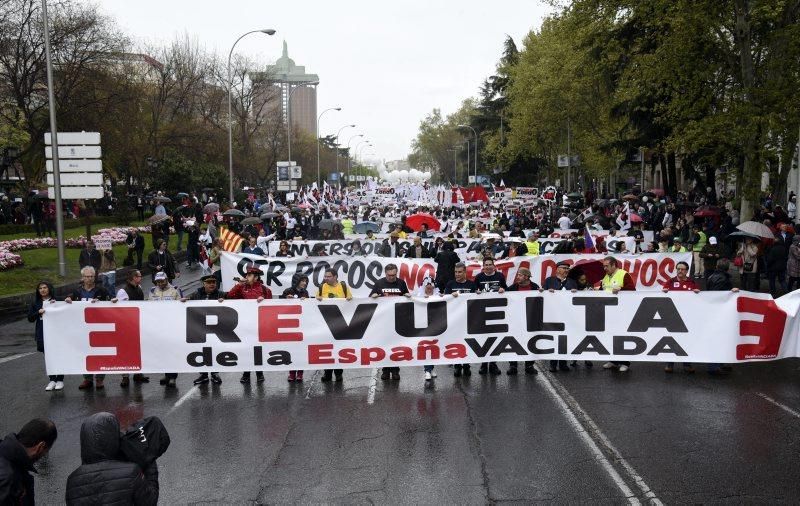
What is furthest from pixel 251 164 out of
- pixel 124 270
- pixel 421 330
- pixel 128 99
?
pixel 421 330

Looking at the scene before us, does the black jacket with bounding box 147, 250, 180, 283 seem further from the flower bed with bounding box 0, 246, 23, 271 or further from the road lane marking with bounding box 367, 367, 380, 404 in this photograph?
the road lane marking with bounding box 367, 367, 380, 404

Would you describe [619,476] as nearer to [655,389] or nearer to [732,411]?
[732,411]

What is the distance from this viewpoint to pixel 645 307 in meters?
11.2

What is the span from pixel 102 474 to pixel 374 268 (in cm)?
1356

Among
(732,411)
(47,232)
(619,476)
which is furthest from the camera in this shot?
(47,232)

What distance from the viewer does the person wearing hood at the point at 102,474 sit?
164 inches

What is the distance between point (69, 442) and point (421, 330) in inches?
182

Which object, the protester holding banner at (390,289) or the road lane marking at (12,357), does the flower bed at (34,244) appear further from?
the protester holding banner at (390,289)

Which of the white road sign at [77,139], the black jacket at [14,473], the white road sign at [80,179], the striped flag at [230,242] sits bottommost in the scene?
the black jacket at [14,473]

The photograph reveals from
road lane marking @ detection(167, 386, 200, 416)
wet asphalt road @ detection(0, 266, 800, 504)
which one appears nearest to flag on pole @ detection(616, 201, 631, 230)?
wet asphalt road @ detection(0, 266, 800, 504)

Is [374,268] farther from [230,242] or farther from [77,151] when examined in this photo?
[77,151]

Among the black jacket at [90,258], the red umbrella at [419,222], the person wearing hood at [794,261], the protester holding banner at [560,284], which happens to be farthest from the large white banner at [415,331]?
the red umbrella at [419,222]

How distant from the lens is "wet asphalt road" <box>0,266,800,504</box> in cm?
709

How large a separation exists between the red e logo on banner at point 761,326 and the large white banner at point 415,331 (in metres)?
0.01
